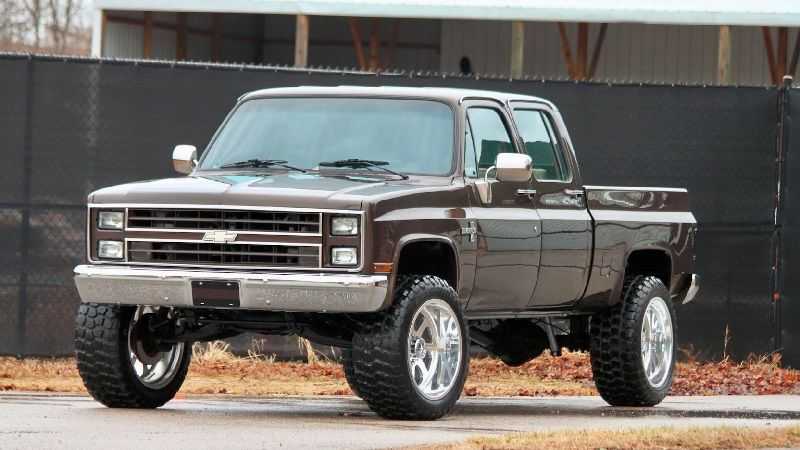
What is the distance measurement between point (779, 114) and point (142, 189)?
691cm

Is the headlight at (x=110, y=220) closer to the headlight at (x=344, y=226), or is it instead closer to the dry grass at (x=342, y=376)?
the headlight at (x=344, y=226)

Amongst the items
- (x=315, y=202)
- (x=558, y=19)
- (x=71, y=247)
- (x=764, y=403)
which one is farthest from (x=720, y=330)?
(x=558, y=19)

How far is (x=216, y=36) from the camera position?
143ft

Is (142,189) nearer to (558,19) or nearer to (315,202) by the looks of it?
(315,202)

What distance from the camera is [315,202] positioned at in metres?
10.5

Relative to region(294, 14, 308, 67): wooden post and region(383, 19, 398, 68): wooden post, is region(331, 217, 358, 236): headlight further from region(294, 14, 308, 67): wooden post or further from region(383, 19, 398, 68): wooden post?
region(383, 19, 398, 68): wooden post

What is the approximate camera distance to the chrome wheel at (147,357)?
11547mm

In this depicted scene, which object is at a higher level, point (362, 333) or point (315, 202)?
point (315, 202)

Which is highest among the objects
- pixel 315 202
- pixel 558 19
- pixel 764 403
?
pixel 558 19

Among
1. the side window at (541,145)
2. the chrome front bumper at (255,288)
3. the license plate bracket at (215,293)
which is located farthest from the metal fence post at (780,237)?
the license plate bracket at (215,293)

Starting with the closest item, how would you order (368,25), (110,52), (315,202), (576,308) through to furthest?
(315,202) < (576,308) < (110,52) < (368,25)

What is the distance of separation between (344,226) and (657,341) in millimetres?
3663

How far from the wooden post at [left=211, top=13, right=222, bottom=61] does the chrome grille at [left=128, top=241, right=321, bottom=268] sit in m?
32.8

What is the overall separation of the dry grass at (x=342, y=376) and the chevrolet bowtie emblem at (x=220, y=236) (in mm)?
3185
